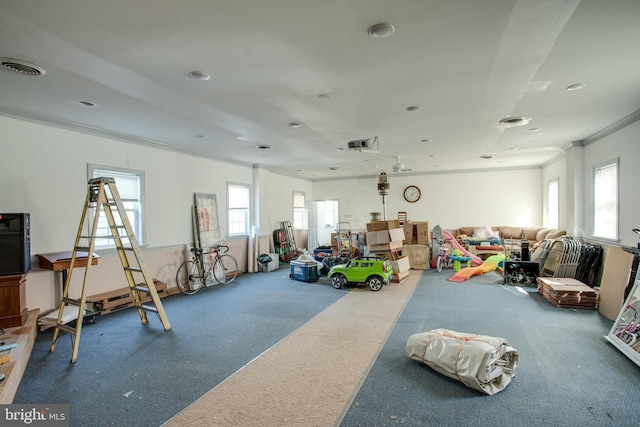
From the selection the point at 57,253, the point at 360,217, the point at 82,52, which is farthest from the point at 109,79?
the point at 360,217

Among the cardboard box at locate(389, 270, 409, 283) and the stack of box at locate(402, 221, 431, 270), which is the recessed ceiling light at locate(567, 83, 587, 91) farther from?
the stack of box at locate(402, 221, 431, 270)

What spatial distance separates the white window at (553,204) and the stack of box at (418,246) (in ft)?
11.7

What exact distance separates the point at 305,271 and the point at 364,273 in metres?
1.36

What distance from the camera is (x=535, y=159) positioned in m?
8.73

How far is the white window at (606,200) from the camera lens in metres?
5.37

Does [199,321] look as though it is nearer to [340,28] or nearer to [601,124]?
[340,28]

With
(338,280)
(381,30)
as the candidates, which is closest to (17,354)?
(381,30)

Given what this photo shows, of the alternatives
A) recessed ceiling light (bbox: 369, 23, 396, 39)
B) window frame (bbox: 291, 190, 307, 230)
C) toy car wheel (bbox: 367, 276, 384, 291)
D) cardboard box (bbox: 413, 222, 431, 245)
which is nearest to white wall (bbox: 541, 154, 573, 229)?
cardboard box (bbox: 413, 222, 431, 245)

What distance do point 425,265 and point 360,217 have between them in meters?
4.20

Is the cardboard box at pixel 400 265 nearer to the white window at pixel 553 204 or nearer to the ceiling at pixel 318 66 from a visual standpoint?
the ceiling at pixel 318 66

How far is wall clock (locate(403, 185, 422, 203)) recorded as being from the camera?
36.9ft

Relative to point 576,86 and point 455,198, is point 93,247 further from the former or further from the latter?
point 455,198

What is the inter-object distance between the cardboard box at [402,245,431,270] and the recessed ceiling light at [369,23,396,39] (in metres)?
6.50

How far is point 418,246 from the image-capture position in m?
8.19
